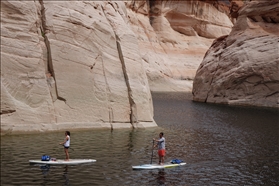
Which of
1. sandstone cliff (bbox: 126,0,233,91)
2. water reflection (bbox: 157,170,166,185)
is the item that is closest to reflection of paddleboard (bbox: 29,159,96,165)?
water reflection (bbox: 157,170,166,185)

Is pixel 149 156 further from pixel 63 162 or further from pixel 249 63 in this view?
pixel 249 63

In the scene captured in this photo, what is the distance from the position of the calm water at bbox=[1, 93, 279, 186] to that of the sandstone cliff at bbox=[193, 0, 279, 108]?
19.3 m

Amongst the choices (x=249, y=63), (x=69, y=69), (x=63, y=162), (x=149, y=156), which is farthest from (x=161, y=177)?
(x=249, y=63)

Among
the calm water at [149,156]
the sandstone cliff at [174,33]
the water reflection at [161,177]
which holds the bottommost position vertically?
the water reflection at [161,177]

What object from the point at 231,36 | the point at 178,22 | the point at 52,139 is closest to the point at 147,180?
the point at 52,139

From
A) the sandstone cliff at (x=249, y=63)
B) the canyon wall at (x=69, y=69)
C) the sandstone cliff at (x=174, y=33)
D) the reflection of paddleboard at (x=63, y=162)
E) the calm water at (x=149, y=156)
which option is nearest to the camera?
the calm water at (x=149, y=156)

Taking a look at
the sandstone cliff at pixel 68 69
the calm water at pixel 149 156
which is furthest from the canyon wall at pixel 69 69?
the calm water at pixel 149 156

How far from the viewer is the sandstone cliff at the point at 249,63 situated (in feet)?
164

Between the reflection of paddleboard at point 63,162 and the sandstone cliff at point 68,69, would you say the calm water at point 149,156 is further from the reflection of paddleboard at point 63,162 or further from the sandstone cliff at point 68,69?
the sandstone cliff at point 68,69

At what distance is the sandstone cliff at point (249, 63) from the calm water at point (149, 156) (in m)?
19.3

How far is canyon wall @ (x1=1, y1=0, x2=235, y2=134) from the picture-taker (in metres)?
23.2

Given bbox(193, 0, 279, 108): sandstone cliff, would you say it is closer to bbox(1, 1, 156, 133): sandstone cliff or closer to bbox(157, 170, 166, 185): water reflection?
bbox(1, 1, 156, 133): sandstone cliff

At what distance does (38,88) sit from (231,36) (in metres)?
39.8

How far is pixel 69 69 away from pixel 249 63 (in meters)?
31.5
